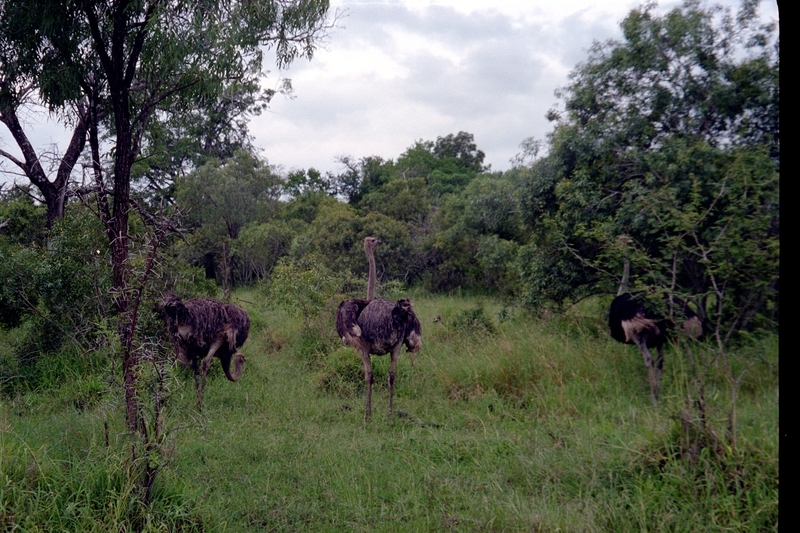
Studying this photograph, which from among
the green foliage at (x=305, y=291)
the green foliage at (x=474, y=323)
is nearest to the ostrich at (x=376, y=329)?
the green foliage at (x=474, y=323)

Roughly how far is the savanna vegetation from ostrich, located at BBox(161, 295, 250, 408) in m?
0.22

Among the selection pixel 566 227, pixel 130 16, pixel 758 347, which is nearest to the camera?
pixel 758 347

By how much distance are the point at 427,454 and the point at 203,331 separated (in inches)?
107

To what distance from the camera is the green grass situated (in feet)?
10.7

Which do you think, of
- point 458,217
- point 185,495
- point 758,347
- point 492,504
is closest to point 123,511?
point 185,495

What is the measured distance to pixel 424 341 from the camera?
27.6ft

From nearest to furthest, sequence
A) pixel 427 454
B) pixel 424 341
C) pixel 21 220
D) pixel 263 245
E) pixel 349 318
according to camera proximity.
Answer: pixel 427 454
pixel 349 318
pixel 21 220
pixel 424 341
pixel 263 245

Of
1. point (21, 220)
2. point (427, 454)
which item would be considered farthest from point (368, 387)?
point (21, 220)

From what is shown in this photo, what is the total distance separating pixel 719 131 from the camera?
668 cm

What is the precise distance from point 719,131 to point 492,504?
512cm

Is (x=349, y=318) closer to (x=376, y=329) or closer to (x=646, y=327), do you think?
(x=376, y=329)

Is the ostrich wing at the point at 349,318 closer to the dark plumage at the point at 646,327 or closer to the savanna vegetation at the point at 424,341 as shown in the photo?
the savanna vegetation at the point at 424,341

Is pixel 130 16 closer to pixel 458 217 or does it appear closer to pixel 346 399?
pixel 346 399

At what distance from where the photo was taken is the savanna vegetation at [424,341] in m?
3.40
